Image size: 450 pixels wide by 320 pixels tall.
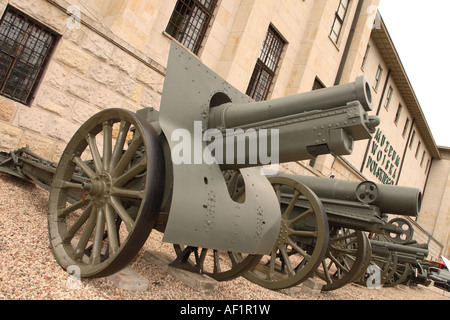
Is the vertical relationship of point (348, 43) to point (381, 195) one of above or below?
above

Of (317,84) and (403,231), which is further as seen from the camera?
(317,84)

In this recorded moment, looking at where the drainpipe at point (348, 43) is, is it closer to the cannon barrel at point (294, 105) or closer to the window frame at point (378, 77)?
the window frame at point (378, 77)

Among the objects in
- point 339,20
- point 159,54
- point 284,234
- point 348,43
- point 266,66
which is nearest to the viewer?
point 284,234

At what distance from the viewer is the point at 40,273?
2.37 metres

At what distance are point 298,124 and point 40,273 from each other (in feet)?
7.23

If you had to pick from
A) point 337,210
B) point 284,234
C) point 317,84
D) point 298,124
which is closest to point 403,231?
point 337,210

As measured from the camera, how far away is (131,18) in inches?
275

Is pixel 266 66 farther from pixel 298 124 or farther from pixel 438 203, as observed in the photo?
pixel 438 203

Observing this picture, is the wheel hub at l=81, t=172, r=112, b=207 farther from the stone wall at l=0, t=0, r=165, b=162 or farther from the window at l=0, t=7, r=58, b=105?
the window at l=0, t=7, r=58, b=105

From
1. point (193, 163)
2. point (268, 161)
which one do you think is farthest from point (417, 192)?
point (193, 163)

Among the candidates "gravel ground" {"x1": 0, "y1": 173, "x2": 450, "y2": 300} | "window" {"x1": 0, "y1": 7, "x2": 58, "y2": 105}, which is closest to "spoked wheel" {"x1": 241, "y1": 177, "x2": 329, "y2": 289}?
"gravel ground" {"x1": 0, "y1": 173, "x2": 450, "y2": 300}

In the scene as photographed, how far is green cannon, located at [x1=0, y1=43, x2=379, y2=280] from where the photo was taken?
2439 millimetres
